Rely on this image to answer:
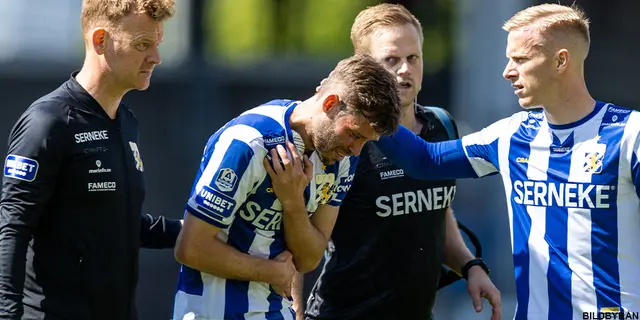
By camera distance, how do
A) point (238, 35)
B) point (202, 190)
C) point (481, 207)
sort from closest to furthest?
point (202, 190), point (481, 207), point (238, 35)

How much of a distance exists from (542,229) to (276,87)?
6.57 meters

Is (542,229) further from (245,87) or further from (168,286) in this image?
(245,87)

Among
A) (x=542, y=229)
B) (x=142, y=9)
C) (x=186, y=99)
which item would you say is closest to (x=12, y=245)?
(x=142, y=9)

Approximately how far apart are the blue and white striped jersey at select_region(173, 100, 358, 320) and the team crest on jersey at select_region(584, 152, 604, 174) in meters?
0.98

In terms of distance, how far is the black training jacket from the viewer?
142 inches

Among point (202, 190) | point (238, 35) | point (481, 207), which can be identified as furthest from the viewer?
point (238, 35)

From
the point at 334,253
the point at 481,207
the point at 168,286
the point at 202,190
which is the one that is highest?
the point at 202,190

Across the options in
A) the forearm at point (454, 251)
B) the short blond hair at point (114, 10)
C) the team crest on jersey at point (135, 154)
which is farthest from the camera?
the forearm at point (454, 251)

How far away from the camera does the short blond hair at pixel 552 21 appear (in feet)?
13.1

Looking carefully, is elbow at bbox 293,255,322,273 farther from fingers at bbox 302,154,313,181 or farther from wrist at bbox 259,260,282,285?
fingers at bbox 302,154,313,181

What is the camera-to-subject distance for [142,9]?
3.95 metres

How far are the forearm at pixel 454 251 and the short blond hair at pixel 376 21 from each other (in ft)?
2.75

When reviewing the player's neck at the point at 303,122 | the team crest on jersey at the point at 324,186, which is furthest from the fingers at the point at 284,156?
the team crest on jersey at the point at 324,186

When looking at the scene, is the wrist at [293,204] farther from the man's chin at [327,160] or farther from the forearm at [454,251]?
the forearm at [454,251]
